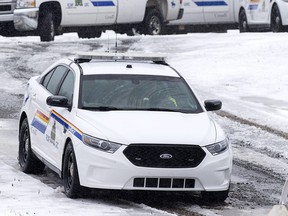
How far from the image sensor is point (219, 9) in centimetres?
3316

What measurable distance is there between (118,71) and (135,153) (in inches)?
66.0

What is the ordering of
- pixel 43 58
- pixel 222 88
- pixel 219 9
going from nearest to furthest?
pixel 222 88 < pixel 43 58 < pixel 219 9

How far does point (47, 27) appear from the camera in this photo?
28312 mm

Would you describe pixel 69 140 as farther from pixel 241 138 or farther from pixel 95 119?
pixel 241 138

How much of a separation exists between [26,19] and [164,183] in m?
16.9

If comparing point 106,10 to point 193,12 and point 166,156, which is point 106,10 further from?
point 166,156

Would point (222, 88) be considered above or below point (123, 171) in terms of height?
below

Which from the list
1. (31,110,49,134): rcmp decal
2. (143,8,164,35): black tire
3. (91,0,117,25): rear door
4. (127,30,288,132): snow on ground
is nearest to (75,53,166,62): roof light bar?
(31,110,49,134): rcmp decal

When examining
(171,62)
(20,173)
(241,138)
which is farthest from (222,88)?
(20,173)

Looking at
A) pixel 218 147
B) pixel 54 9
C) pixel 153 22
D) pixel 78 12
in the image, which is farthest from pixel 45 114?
pixel 153 22

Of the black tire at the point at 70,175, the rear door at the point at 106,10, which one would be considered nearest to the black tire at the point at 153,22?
the rear door at the point at 106,10

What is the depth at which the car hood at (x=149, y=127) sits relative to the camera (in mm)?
10969

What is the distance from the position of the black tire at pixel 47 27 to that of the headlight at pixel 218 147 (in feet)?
56.1

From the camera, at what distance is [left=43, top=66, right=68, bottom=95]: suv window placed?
41.7 feet
